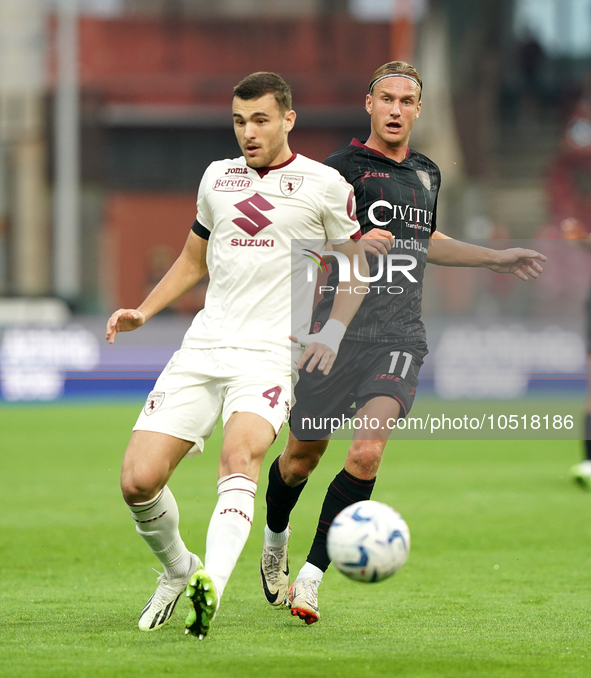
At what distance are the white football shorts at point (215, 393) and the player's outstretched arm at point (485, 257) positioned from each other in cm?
129

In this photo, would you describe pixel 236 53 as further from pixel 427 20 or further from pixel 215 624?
pixel 215 624

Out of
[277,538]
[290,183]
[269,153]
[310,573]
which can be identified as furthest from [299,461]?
[269,153]

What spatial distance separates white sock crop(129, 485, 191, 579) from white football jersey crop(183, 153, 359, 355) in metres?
0.72

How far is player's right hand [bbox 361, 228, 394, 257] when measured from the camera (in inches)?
208

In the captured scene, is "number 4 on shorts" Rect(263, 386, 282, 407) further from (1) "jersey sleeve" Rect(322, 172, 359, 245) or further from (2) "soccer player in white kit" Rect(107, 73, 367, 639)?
(1) "jersey sleeve" Rect(322, 172, 359, 245)

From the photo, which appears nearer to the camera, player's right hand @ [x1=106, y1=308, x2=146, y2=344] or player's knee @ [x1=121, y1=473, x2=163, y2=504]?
player's knee @ [x1=121, y1=473, x2=163, y2=504]

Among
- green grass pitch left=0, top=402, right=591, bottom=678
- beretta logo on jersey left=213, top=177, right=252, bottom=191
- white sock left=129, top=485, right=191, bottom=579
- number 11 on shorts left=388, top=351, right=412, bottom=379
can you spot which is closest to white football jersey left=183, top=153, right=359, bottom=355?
beretta logo on jersey left=213, top=177, right=252, bottom=191

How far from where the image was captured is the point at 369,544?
15.6 feet

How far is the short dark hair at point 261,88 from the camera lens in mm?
5078

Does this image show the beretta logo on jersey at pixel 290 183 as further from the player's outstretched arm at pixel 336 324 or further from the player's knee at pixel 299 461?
the player's knee at pixel 299 461

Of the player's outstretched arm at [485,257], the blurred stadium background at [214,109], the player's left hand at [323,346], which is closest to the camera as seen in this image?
the player's left hand at [323,346]

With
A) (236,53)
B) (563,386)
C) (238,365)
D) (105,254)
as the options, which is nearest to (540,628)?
(238,365)

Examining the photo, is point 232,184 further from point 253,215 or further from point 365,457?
point 365,457

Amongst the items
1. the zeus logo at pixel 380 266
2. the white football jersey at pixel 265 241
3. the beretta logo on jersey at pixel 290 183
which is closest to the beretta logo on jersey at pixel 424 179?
the zeus logo at pixel 380 266
